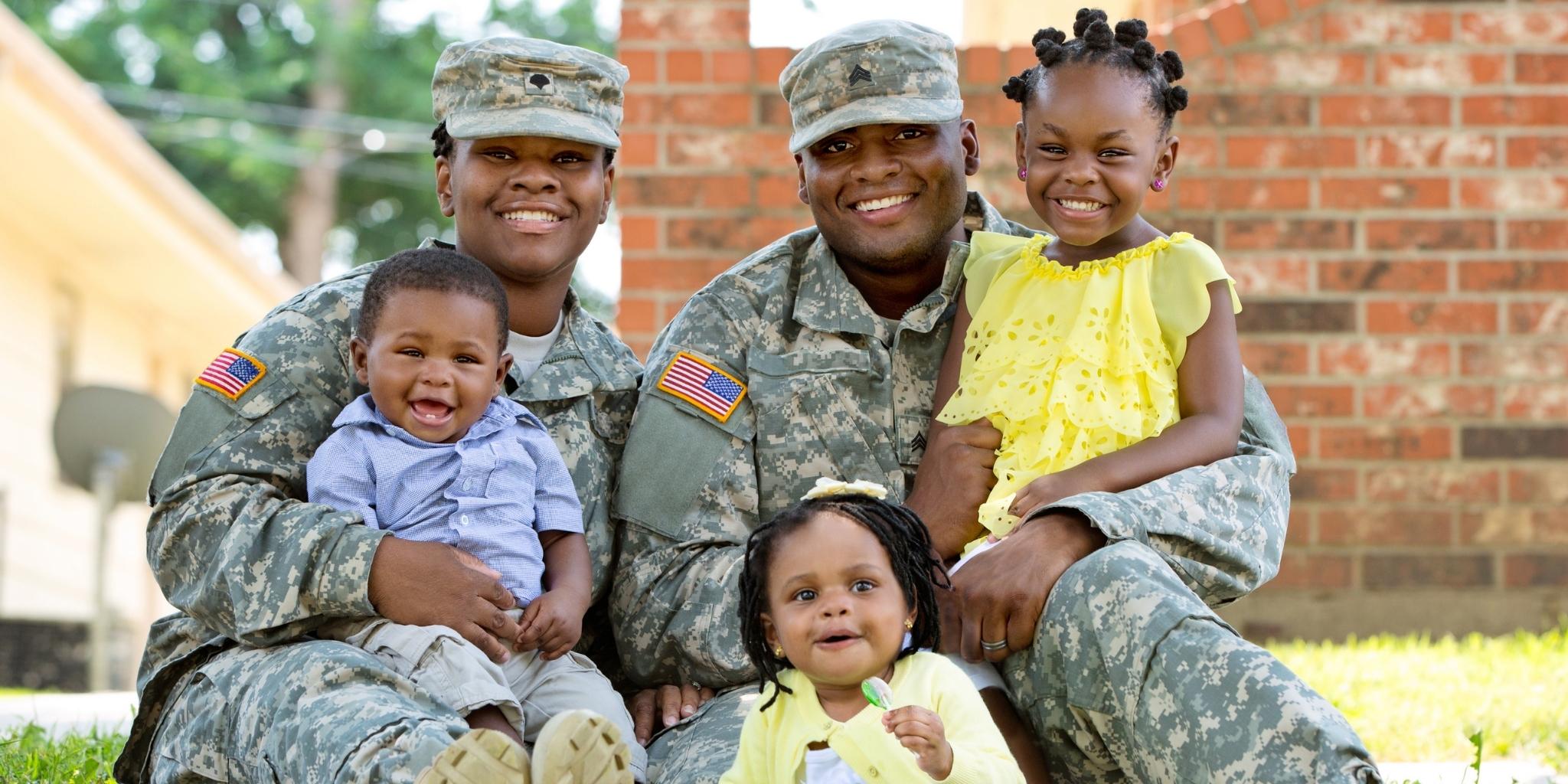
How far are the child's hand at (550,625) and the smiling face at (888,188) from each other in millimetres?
1011

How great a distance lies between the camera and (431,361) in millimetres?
3271

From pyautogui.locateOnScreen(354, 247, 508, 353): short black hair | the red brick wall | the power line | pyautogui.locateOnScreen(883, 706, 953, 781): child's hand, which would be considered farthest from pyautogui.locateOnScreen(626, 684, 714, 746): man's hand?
the power line

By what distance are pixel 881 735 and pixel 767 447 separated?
1.10 metres

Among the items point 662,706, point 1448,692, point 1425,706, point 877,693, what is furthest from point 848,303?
point 1448,692

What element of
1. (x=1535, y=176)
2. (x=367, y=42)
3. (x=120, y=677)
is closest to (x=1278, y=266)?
(x=1535, y=176)

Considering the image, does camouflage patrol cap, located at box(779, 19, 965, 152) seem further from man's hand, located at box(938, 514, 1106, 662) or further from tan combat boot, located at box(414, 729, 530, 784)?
tan combat boot, located at box(414, 729, 530, 784)

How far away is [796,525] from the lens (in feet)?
9.37

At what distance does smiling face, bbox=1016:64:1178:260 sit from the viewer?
336cm

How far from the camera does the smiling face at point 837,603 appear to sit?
9.11ft

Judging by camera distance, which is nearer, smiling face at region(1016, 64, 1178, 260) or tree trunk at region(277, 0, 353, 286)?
smiling face at region(1016, 64, 1178, 260)

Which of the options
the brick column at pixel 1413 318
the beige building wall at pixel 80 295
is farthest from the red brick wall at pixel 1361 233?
the beige building wall at pixel 80 295

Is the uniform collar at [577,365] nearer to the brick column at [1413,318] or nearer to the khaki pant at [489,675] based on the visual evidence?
the khaki pant at [489,675]

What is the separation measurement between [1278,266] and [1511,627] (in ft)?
4.77

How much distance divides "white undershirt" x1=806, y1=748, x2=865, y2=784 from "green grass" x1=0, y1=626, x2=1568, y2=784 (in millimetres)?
1801
